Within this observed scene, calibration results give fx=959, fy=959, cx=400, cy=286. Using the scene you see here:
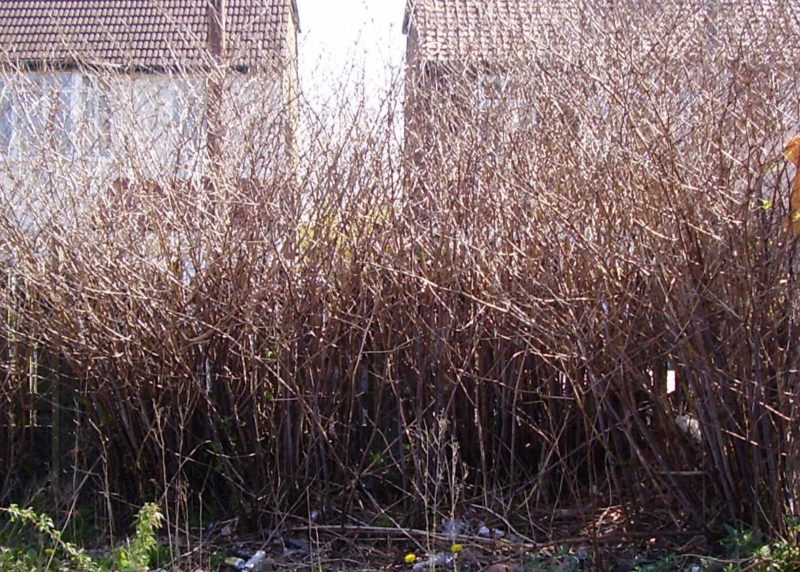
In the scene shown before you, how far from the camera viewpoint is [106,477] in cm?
498

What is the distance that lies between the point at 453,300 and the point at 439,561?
129 centimetres

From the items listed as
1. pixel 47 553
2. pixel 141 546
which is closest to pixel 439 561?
pixel 141 546

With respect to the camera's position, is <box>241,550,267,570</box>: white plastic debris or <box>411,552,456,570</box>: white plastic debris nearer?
<box>411,552,456,570</box>: white plastic debris

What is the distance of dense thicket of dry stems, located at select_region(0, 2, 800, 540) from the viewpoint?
13.6 feet

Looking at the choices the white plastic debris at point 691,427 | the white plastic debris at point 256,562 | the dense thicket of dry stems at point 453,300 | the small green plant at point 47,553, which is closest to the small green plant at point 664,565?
the dense thicket of dry stems at point 453,300

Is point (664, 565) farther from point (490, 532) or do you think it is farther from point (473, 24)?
point (473, 24)

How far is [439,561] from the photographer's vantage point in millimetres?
4617

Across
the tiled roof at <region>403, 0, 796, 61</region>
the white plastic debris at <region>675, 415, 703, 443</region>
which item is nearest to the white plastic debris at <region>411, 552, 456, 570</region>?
the white plastic debris at <region>675, 415, 703, 443</region>

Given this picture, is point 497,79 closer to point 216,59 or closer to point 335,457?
point 216,59

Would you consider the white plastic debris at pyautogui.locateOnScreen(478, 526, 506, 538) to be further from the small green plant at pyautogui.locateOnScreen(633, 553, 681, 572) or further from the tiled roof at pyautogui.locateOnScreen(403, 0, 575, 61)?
the tiled roof at pyautogui.locateOnScreen(403, 0, 575, 61)

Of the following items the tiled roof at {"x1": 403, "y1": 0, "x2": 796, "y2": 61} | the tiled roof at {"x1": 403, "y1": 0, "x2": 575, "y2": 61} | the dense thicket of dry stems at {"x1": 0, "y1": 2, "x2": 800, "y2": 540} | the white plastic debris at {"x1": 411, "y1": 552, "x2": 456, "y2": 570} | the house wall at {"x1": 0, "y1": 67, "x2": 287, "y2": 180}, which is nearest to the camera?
the dense thicket of dry stems at {"x1": 0, "y1": 2, "x2": 800, "y2": 540}

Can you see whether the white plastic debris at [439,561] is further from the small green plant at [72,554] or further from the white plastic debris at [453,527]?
the small green plant at [72,554]

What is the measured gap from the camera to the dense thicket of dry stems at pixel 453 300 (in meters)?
4.16

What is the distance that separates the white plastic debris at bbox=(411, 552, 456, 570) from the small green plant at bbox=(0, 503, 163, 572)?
127 cm
